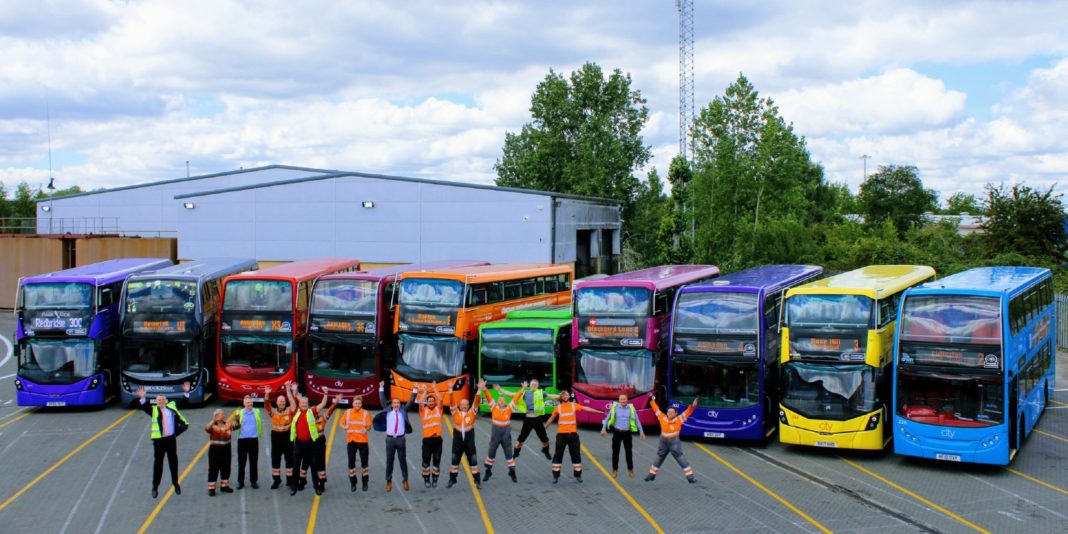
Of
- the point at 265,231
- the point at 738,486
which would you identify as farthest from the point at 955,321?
the point at 265,231

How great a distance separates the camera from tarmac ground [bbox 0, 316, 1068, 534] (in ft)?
44.8

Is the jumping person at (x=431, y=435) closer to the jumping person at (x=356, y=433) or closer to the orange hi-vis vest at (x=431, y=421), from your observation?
the orange hi-vis vest at (x=431, y=421)

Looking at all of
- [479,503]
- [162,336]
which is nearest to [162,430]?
[479,503]

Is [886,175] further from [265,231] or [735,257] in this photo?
[265,231]

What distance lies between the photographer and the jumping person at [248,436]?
48.5 ft

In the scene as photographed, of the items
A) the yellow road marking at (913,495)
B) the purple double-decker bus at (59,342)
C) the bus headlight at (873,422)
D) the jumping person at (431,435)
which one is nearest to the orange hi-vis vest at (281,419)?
the jumping person at (431,435)

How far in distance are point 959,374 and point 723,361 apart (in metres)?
4.58

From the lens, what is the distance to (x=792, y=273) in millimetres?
24703

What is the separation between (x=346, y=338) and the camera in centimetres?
2292

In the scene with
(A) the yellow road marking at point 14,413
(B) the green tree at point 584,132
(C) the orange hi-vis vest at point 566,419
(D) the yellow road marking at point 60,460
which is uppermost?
(B) the green tree at point 584,132

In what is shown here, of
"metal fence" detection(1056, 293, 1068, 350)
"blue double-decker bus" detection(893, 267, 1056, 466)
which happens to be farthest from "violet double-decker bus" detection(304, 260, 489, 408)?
"metal fence" detection(1056, 293, 1068, 350)

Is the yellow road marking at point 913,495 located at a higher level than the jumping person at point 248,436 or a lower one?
lower

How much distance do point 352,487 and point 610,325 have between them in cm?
749

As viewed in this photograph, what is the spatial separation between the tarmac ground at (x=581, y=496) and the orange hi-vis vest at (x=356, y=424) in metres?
1.01
